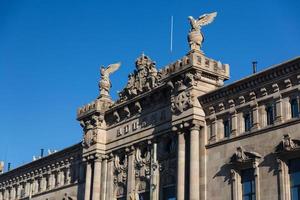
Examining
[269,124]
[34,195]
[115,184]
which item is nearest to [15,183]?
[34,195]

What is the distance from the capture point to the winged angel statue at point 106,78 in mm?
55562

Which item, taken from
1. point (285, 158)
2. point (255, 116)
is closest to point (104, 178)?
point (255, 116)

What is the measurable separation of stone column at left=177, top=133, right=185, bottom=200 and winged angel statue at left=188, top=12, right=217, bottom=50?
280 inches

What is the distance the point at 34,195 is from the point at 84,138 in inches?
545

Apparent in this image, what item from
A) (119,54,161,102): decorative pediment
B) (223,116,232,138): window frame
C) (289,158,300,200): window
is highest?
(119,54,161,102): decorative pediment

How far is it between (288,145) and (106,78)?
25.3m

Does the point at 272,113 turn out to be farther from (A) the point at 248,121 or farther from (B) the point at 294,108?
(A) the point at 248,121

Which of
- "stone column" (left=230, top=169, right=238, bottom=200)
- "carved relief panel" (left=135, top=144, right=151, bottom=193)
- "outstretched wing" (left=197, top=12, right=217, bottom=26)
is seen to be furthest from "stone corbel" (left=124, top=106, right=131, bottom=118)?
"stone column" (left=230, top=169, right=238, bottom=200)

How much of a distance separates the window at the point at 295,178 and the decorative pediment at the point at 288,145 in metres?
0.77

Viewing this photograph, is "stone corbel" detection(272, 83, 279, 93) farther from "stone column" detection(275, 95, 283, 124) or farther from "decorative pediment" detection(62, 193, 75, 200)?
"decorative pediment" detection(62, 193, 75, 200)

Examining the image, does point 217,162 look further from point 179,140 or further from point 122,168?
point 122,168

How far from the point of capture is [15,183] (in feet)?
233

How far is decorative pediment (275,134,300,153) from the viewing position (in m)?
34.8

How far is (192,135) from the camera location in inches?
1647
